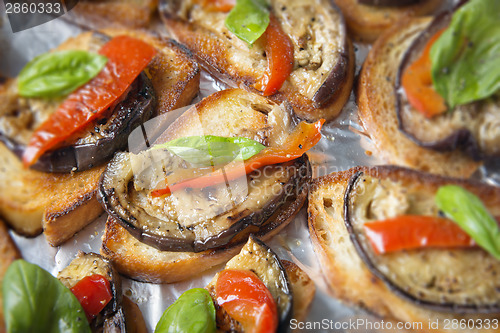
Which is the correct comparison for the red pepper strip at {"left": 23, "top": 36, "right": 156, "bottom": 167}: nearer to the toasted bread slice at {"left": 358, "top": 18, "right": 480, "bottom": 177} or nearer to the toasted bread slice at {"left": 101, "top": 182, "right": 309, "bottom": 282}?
the toasted bread slice at {"left": 101, "top": 182, "right": 309, "bottom": 282}

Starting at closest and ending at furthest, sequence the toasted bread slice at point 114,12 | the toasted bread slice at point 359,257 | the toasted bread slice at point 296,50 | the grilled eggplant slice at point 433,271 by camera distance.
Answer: the grilled eggplant slice at point 433,271 < the toasted bread slice at point 359,257 < the toasted bread slice at point 296,50 < the toasted bread slice at point 114,12

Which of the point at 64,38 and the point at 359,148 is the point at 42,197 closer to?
the point at 64,38

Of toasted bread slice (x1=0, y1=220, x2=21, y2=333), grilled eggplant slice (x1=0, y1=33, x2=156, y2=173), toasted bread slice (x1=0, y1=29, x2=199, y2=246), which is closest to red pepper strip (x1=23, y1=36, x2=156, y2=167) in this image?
grilled eggplant slice (x1=0, y1=33, x2=156, y2=173)

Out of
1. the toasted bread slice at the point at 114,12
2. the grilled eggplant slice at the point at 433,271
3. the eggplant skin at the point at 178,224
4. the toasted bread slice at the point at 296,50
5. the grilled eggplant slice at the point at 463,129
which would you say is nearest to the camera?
the grilled eggplant slice at the point at 433,271

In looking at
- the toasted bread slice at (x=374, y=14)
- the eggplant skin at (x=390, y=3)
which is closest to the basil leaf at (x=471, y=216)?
the toasted bread slice at (x=374, y=14)

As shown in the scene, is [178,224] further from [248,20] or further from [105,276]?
[248,20]

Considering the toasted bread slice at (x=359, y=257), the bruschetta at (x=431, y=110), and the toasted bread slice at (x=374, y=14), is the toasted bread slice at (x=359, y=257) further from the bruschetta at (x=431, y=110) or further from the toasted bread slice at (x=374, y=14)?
the toasted bread slice at (x=374, y=14)

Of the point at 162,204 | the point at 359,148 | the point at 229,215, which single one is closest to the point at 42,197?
the point at 162,204

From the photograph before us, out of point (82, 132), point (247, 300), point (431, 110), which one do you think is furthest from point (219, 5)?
point (247, 300)
